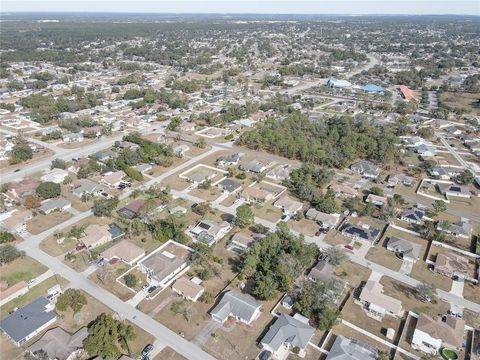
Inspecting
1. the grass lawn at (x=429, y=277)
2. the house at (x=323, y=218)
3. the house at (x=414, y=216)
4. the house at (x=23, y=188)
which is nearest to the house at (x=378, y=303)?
the grass lawn at (x=429, y=277)

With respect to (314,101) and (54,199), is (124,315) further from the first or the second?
(314,101)

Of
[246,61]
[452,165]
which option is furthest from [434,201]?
[246,61]

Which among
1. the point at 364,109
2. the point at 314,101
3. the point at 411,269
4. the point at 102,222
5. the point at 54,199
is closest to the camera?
the point at 411,269

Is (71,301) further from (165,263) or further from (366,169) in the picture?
(366,169)

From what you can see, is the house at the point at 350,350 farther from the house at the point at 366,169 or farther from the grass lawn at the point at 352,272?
the house at the point at 366,169

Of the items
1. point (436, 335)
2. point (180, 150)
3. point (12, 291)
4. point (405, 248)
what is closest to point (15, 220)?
point (12, 291)

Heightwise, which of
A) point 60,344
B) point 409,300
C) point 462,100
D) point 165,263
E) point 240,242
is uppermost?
point 462,100
